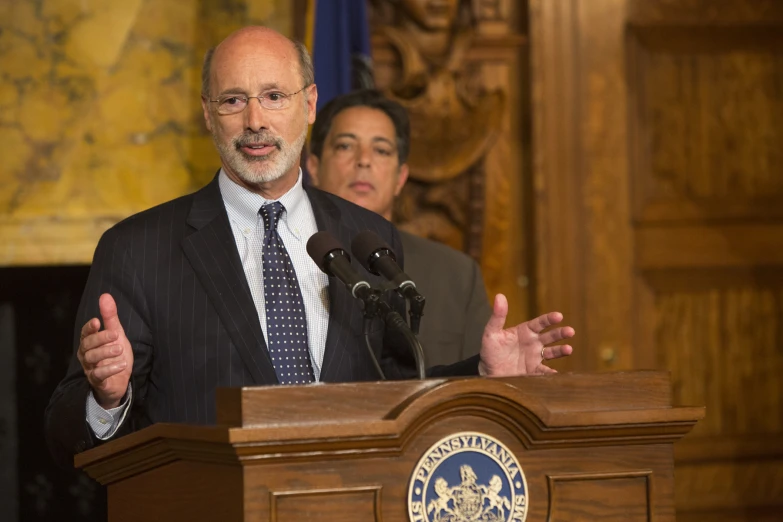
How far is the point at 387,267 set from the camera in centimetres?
191

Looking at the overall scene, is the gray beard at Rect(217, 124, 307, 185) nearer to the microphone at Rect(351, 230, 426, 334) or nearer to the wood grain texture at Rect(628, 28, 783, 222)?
the microphone at Rect(351, 230, 426, 334)

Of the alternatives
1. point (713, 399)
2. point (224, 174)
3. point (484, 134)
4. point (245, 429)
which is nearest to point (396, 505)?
point (245, 429)

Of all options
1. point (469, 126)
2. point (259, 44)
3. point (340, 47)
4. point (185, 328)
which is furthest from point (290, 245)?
point (469, 126)

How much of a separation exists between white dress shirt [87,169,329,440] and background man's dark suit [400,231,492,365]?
106 cm

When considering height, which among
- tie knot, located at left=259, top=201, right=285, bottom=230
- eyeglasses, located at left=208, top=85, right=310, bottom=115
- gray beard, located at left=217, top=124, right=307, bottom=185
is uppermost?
eyeglasses, located at left=208, top=85, right=310, bottom=115

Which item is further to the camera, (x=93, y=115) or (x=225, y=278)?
(x=93, y=115)

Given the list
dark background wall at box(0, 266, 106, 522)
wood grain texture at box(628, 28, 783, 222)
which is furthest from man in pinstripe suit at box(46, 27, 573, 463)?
wood grain texture at box(628, 28, 783, 222)

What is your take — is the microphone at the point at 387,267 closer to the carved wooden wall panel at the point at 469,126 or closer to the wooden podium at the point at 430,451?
the wooden podium at the point at 430,451

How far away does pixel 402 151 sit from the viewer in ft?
12.4

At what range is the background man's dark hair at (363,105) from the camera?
148 inches

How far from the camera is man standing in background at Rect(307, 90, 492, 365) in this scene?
3.49 m

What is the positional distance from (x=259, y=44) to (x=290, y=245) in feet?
1.38

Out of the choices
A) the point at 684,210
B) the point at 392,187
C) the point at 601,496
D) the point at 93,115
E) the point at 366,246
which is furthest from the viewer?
the point at 684,210

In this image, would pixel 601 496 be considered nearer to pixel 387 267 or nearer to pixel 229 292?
pixel 387 267
